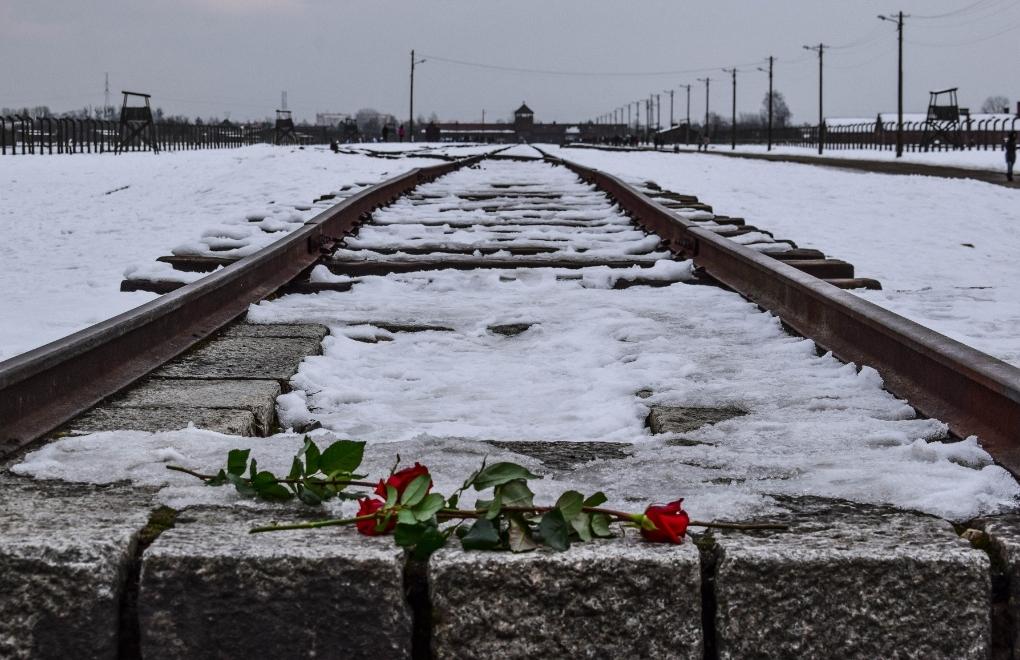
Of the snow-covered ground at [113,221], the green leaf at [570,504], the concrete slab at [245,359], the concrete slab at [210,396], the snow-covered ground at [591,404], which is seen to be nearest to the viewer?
the green leaf at [570,504]

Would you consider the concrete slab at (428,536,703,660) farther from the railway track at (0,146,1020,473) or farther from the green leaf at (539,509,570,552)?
the railway track at (0,146,1020,473)

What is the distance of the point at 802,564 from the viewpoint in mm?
1678

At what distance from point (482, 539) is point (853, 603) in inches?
21.6

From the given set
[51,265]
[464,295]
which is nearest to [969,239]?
[464,295]

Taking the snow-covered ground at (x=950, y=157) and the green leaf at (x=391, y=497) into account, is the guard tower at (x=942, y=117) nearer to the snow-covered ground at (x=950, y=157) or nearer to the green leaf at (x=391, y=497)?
the snow-covered ground at (x=950, y=157)

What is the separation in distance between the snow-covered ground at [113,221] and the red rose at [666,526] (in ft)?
10.7

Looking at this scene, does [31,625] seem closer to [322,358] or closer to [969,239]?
[322,358]

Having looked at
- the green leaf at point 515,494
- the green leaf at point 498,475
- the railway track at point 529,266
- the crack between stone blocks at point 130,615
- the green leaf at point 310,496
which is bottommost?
the crack between stone blocks at point 130,615

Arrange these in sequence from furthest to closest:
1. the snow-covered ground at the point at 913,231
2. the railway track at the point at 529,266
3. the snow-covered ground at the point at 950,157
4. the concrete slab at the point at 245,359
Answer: the snow-covered ground at the point at 950,157
the snow-covered ground at the point at 913,231
the concrete slab at the point at 245,359
the railway track at the point at 529,266

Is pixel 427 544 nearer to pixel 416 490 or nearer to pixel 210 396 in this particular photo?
pixel 416 490

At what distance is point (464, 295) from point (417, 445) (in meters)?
2.99

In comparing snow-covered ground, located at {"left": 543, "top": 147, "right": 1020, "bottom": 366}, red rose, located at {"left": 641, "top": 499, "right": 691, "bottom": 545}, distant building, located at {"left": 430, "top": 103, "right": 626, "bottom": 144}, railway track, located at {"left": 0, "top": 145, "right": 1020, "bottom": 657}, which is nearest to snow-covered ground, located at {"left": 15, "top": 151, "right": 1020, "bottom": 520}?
railway track, located at {"left": 0, "top": 145, "right": 1020, "bottom": 657}

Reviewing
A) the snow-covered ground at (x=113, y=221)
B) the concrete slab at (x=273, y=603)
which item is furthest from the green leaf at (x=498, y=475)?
the snow-covered ground at (x=113, y=221)

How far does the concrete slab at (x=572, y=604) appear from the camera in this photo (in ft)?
5.50
